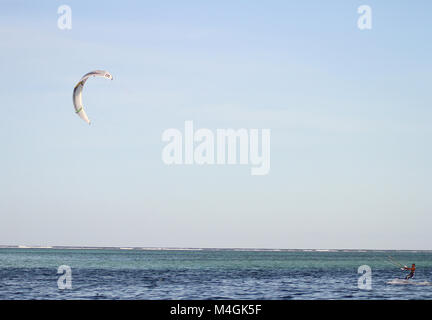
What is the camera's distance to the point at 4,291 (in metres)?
45.5

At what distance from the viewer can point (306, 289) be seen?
48938 mm

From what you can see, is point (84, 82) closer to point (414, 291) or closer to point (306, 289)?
point (306, 289)

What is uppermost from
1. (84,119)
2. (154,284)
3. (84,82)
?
(84,82)

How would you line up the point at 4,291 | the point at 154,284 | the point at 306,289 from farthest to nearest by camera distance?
the point at 154,284, the point at 306,289, the point at 4,291

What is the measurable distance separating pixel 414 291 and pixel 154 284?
21.4 meters
